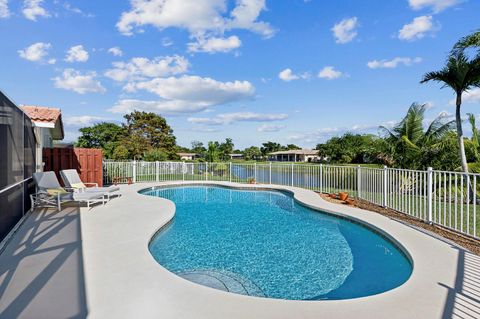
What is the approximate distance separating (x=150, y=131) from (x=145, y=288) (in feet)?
140

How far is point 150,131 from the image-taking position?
43438 mm

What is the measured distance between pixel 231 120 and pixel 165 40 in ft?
64.7

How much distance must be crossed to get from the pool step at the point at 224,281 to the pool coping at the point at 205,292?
684mm

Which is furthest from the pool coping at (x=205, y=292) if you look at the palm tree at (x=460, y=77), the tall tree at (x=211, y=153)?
the tall tree at (x=211, y=153)

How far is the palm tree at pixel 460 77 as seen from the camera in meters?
9.00

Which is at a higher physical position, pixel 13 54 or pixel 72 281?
pixel 13 54

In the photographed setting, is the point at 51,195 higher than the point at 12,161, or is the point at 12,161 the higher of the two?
the point at 12,161

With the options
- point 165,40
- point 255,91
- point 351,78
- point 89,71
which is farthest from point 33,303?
point 255,91

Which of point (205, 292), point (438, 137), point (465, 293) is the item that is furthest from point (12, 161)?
point (438, 137)

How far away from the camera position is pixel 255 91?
2512cm

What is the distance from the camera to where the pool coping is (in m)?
2.69

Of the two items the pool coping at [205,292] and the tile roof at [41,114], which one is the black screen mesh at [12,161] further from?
the tile roof at [41,114]

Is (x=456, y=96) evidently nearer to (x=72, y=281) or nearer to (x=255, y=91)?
(x=72, y=281)

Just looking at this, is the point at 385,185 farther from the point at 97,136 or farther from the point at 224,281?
the point at 97,136
